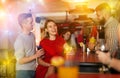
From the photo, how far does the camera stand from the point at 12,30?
2.80m

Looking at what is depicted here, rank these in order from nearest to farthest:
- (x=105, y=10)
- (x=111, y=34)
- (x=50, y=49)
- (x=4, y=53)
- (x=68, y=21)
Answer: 1. (x=50, y=49)
2. (x=111, y=34)
3. (x=105, y=10)
4. (x=4, y=53)
5. (x=68, y=21)

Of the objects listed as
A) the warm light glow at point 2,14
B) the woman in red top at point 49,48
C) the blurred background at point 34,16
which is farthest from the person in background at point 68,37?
the woman in red top at point 49,48

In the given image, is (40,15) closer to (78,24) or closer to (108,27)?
(78,24)

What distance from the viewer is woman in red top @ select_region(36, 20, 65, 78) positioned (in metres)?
1.63

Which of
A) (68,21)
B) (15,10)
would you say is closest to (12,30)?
(15,10)

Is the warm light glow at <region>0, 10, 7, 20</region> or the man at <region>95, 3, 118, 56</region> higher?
the warm light glow at <region>0, 10, 7, 20</region>

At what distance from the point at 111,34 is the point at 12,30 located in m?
1.30

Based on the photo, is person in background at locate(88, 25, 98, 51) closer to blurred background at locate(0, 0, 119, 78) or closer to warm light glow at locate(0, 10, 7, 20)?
blurred background at locate(0, 0, 119, 78)

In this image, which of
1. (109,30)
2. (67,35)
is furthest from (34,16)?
(109,30)

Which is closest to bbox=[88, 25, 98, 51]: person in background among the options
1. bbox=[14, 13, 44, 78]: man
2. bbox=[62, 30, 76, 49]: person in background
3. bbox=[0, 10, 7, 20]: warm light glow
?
bbox=[62, 30, 76, 49]: person in background

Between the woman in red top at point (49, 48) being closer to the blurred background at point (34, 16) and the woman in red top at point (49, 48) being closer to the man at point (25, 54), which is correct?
the man at point (25, 54)

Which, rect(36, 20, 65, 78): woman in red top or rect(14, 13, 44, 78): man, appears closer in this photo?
rect(14, 13, 44, 78): man

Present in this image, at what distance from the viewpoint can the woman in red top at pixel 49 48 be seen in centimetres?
163

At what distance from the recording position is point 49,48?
1640 millimetres
